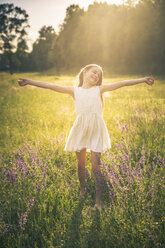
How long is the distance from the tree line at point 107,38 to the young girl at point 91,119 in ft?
85.8

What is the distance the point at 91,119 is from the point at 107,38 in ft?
173

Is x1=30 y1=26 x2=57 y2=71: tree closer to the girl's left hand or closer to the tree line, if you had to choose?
the tree line

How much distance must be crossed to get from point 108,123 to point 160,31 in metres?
36.2

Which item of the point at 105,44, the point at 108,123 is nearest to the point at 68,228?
the point at 108,123

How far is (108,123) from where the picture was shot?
562 centimetres

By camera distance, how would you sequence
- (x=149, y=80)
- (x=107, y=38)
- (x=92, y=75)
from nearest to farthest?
(x=149, y=80) < (x=92, y=75) < (x=107, y=38)

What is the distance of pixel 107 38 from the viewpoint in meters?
49.3

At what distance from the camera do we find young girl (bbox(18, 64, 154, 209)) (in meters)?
2.44

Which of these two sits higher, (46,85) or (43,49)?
(43,49)

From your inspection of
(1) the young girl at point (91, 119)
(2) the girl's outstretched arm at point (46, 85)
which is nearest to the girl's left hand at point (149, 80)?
(1) the young girl at point (91, 119)

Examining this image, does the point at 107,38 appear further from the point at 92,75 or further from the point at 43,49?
the point at 92,75

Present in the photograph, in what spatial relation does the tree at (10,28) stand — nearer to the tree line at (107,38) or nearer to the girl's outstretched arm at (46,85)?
the tree line at (107,38)

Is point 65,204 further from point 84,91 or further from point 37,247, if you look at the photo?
point 84,91

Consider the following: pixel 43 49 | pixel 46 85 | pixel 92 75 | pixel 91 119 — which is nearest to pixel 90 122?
pixel 91 119
